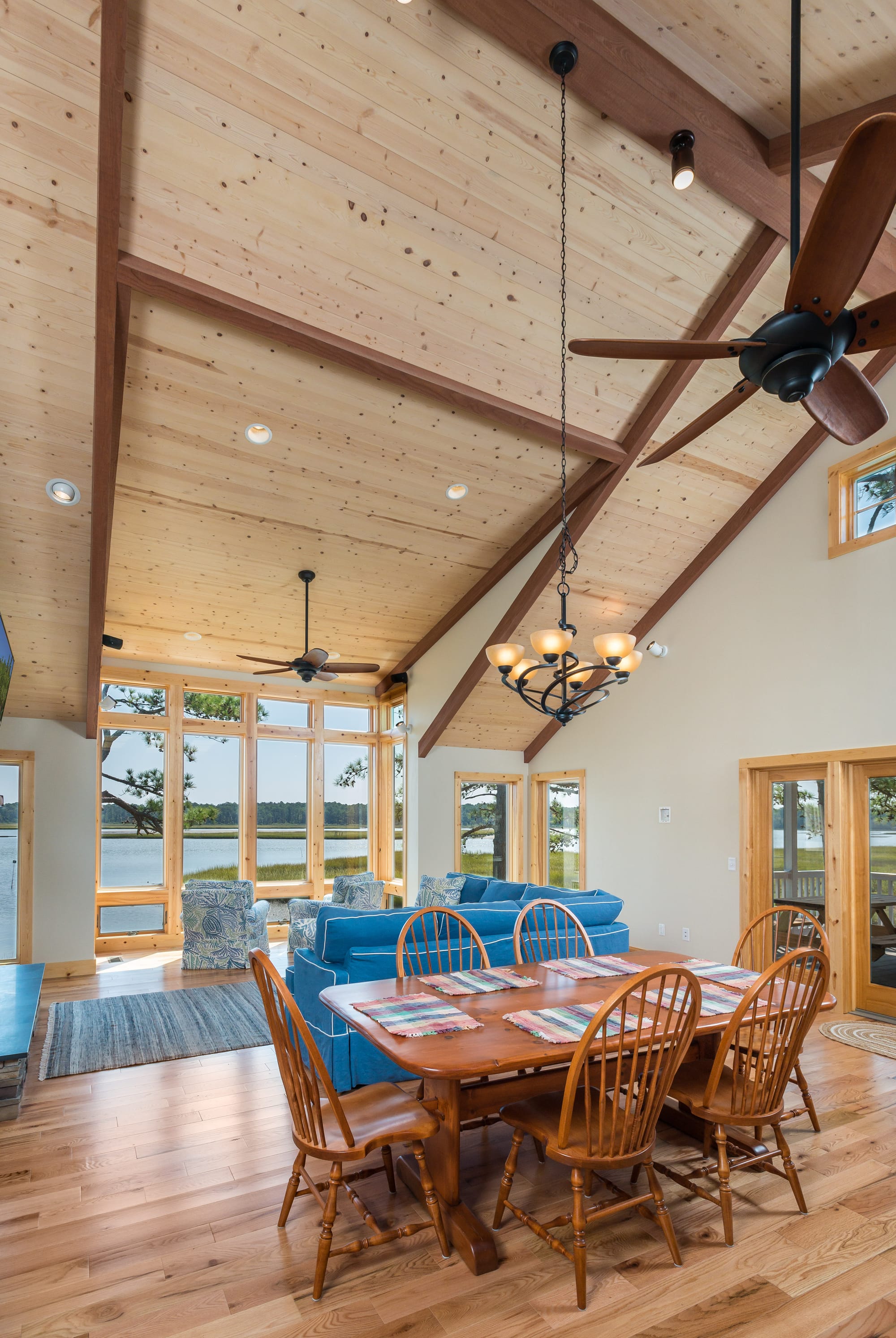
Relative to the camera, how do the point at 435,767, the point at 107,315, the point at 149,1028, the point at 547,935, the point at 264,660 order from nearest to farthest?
the point at 107,315 < the point at 547,935 < the point at 149,1028 < the point at 264,660 < the point at 435,767

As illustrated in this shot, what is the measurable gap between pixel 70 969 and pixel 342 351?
19.3ft

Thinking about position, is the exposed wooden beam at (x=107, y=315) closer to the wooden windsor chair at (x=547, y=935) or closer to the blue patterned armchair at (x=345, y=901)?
the blue patterned armchair at (x=345, y=901)

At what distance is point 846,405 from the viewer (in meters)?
3.12

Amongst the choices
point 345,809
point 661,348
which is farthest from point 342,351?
point 345,809

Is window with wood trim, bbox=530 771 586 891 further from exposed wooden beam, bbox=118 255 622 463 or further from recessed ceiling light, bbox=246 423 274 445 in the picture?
recessed ceiling light, bbox=246 423 274 445

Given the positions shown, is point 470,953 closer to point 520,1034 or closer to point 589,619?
point 520,1034

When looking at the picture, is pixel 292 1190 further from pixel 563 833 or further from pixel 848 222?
pixel 563 833

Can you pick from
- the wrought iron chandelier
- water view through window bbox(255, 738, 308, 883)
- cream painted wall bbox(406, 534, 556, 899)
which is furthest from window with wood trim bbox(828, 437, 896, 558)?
water view through window bbox(255, 738, 308, 883)

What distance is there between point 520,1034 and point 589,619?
5.48 meters

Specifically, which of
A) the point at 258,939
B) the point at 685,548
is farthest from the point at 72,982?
the point at 685,548

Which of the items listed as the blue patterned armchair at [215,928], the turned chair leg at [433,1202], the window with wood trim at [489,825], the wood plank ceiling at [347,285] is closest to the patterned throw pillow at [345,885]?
the blue patterned armchair at [215,928]

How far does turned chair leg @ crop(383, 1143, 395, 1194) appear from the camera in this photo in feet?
10.00

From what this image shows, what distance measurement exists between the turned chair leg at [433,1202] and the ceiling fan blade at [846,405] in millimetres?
3018

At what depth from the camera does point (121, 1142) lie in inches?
141
